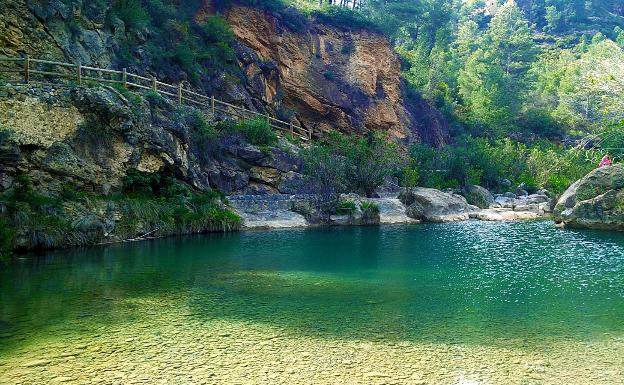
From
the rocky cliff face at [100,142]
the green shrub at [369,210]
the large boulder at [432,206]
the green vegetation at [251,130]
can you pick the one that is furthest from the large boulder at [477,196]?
the rocky cliff face at [100,142]

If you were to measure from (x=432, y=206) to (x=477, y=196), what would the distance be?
9.09 metres

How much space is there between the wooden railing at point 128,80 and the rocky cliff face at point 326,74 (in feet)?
10.7

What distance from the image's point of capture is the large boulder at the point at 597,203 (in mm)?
27219

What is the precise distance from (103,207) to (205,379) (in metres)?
16.7

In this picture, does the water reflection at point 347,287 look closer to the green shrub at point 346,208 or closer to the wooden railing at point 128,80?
the green shrub at point 346,208

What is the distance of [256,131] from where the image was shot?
109 feet

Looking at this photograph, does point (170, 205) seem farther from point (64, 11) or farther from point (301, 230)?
point (64, 11)

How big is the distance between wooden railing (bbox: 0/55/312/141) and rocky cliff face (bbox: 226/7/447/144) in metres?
3.25

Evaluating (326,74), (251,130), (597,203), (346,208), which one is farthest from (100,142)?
(326,74)

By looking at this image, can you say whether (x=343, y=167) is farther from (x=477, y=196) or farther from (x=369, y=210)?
(x=477, y=196)

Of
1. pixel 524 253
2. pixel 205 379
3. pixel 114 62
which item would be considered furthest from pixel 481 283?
pixel 114 62

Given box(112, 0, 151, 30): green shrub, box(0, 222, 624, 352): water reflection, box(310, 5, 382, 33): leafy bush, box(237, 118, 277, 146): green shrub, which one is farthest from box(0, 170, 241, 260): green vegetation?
box(310, 5, 382, 33): leafy bush

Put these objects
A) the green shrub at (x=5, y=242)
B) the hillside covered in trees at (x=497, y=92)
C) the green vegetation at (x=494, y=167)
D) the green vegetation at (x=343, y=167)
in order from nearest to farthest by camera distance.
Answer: the green shrub at (x=5, y=242) < the green vegetation at (x=343, y=167) < the green vegetation at (x=494, y=167) < the hillside covered in trees at (x=497, y=92)

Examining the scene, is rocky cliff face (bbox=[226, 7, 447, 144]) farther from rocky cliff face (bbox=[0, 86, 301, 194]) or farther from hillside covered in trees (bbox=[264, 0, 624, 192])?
rocky cliff face (bbox=[0, 86, 301, 194])
